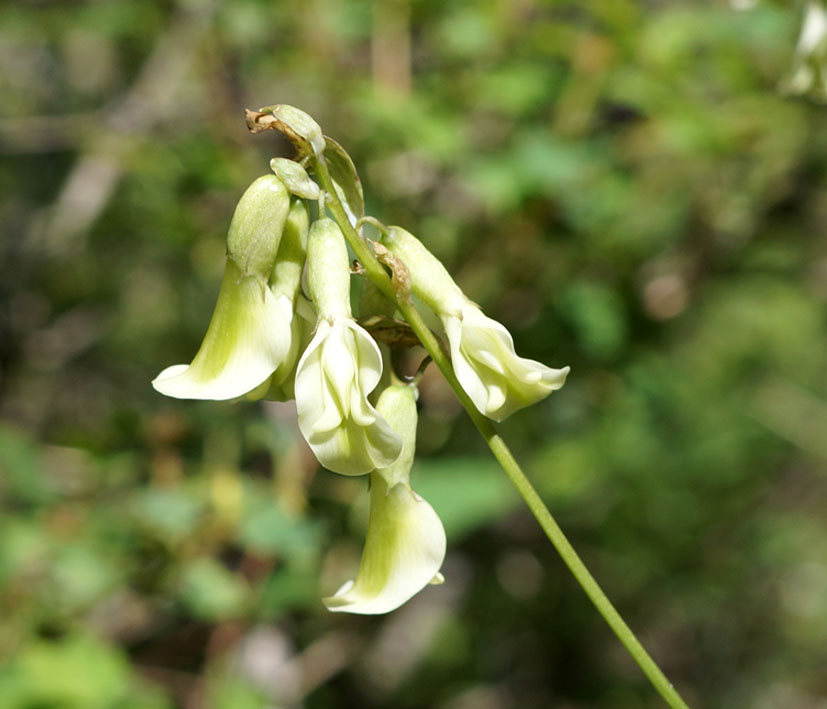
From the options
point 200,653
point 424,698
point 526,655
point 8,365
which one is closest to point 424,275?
point 200,653

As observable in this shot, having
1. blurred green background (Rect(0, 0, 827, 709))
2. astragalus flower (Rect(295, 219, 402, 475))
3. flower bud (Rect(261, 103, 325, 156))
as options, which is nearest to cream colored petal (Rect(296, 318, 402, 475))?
astragalus flower (Rect(295, 219, 402, 475))

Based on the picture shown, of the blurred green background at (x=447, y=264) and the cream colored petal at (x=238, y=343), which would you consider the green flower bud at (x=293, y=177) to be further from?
the blurred green background at (x=447, y=264)

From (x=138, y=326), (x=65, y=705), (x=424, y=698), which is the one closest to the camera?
(x=65, y=705)

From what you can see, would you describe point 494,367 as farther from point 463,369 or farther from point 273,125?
point 273,125

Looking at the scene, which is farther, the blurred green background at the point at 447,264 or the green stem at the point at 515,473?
the blurred green background at the point at 447,264

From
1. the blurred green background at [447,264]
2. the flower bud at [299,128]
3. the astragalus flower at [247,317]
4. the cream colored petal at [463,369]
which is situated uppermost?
the flower bud at [299,128]

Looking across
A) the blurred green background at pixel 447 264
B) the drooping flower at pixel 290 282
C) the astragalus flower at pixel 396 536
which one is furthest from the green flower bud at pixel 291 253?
the blurred green background at pixel 447 264

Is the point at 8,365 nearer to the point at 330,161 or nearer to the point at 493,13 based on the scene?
the point at 493,13

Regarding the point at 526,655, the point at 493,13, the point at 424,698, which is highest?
the point at 493,13
